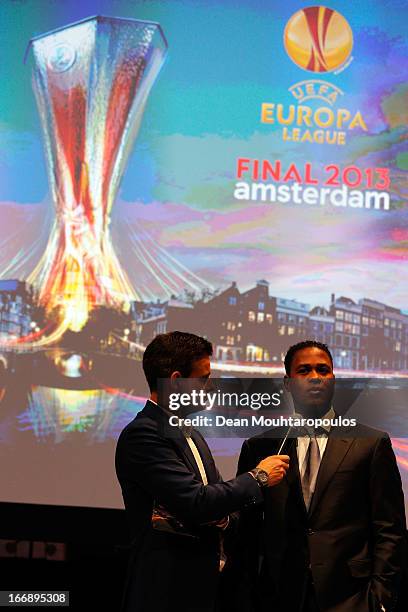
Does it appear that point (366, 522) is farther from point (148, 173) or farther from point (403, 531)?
point (148, 173)

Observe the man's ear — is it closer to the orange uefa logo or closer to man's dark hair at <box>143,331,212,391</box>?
man's dark hair at <box>143,331,212,391</box>

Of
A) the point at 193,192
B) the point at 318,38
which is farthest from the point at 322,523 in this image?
the point at 318,38

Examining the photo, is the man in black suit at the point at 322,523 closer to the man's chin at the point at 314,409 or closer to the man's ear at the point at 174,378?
the man's chin at the point at 314,409

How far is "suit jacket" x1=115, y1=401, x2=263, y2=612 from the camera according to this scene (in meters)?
1.80

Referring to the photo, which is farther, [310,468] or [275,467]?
[310,468]

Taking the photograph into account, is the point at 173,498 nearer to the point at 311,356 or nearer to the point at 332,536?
the point at 332,536

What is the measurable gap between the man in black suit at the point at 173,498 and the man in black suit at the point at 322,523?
0.14 meters

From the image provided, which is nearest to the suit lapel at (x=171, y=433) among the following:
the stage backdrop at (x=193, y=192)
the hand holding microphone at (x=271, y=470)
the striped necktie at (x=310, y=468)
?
the hand holding microphone at (x=271, y=470)

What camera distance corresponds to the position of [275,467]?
73.4 inches

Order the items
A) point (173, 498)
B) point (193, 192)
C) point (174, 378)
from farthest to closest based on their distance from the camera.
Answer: point (193, 192) → point (174, 378) → point (173, 498)

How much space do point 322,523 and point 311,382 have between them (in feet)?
1.21

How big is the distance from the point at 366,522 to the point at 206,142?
2441mm

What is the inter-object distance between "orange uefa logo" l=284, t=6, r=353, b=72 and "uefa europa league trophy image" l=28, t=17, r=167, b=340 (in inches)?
27.9

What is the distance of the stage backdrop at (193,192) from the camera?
3.82 metres
